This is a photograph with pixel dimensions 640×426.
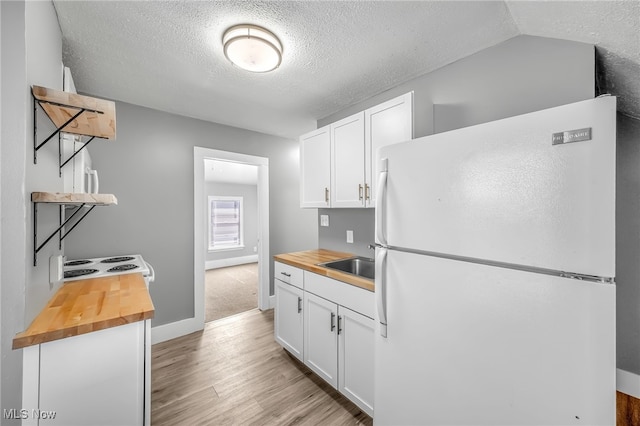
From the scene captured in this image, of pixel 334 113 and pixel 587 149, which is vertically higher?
pixel 334 113

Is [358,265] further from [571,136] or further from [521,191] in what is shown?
[571,136]

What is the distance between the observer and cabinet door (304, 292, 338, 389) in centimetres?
180

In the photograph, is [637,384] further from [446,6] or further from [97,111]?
[97,111]

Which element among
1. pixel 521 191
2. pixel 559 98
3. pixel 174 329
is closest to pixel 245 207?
pixel 174 329

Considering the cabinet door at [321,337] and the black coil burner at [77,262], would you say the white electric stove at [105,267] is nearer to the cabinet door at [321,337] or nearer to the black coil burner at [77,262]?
the black coil burner at [77,262]

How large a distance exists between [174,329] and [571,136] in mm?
3406

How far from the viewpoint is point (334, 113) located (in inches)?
109

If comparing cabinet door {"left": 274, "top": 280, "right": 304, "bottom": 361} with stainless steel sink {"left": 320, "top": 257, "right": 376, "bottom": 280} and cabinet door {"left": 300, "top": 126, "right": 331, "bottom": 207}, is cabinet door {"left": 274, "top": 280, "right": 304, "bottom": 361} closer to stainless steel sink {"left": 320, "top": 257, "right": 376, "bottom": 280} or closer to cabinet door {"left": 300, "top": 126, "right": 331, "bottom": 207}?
stainless steel sink {"left": 320, "top": 257, "right": 376, "bottom": 280}

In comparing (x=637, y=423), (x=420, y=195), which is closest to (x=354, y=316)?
(x=420, y=195)

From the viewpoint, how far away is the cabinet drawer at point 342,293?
1.55 metres

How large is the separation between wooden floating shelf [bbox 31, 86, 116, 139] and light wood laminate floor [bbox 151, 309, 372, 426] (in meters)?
1.82

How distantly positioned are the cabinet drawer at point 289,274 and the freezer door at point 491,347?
3.08 feet

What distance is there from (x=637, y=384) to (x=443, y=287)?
1.54m

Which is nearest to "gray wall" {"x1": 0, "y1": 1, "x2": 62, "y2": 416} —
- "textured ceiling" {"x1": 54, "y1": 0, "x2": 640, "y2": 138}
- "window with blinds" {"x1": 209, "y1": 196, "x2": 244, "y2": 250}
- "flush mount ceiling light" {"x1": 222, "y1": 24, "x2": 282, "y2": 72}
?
"textured ceiling" {"x1": 54, "y1": 0, "x2": 640, "y2": 138}
